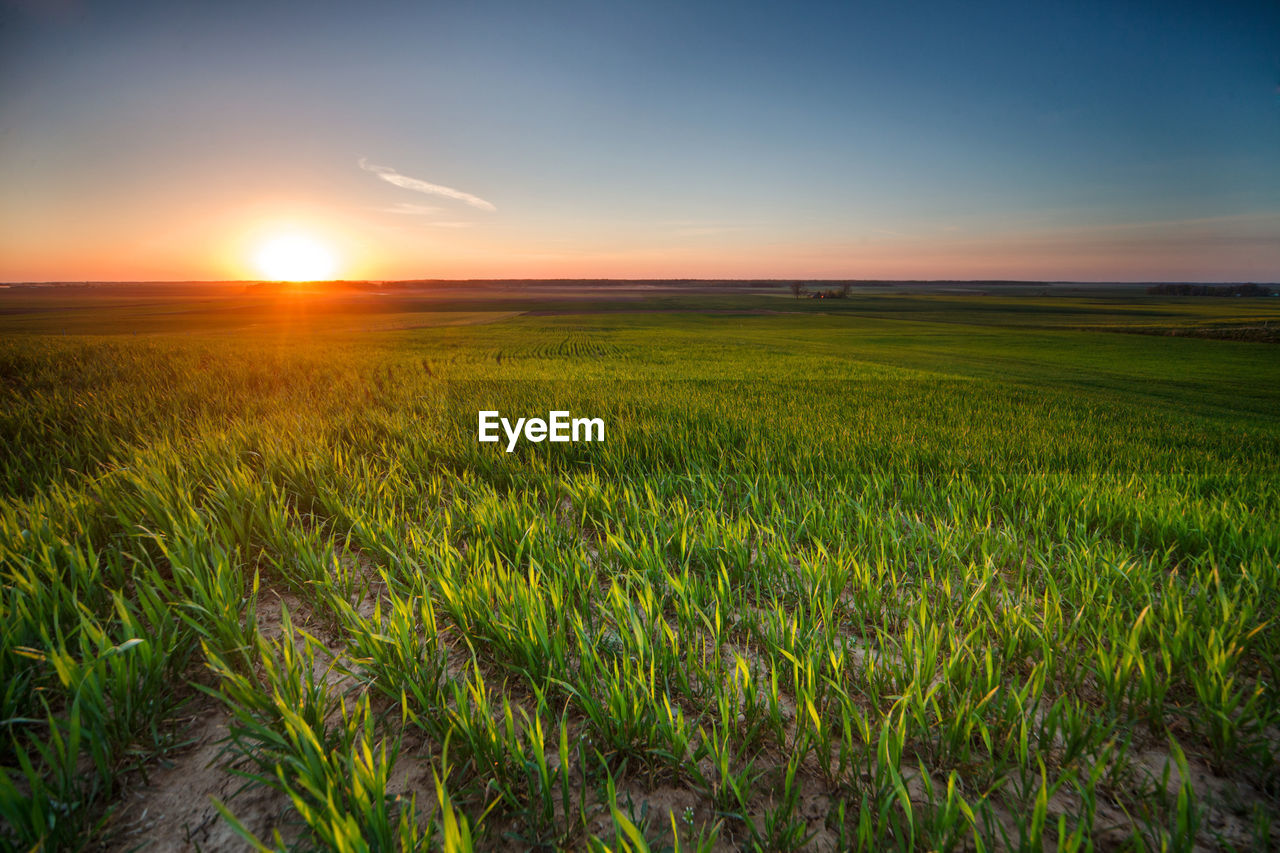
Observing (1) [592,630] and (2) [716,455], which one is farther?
(2) [716,455]

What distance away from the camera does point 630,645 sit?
7.23 ft

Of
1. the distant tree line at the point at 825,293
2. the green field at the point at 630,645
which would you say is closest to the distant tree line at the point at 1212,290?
the distant tree line at the point at 825,293

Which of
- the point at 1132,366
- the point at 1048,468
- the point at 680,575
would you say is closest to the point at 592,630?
the point at 680,575

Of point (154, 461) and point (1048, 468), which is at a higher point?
point (154, 461)

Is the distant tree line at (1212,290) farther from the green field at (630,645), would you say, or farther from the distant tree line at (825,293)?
the green field at (630,645)

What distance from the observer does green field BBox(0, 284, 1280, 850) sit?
1.59 metres

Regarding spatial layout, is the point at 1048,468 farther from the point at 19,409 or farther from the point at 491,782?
the point at 19,409

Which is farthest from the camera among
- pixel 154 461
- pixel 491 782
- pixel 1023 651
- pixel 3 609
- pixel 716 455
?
pixel 716 455

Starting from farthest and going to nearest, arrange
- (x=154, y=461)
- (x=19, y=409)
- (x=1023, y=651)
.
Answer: (x=19, y=409) → (x=154, y=461) → (x=1023, y=651)

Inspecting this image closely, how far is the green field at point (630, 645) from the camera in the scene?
159cm

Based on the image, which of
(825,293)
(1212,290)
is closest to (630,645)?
(825,293)

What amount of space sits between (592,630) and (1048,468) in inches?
218

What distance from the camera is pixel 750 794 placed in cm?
170

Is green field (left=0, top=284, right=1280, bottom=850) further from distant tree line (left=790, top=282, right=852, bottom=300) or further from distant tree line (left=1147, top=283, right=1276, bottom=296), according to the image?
distant tree line (left=1147, top=283, right=1276, bottom=296)
